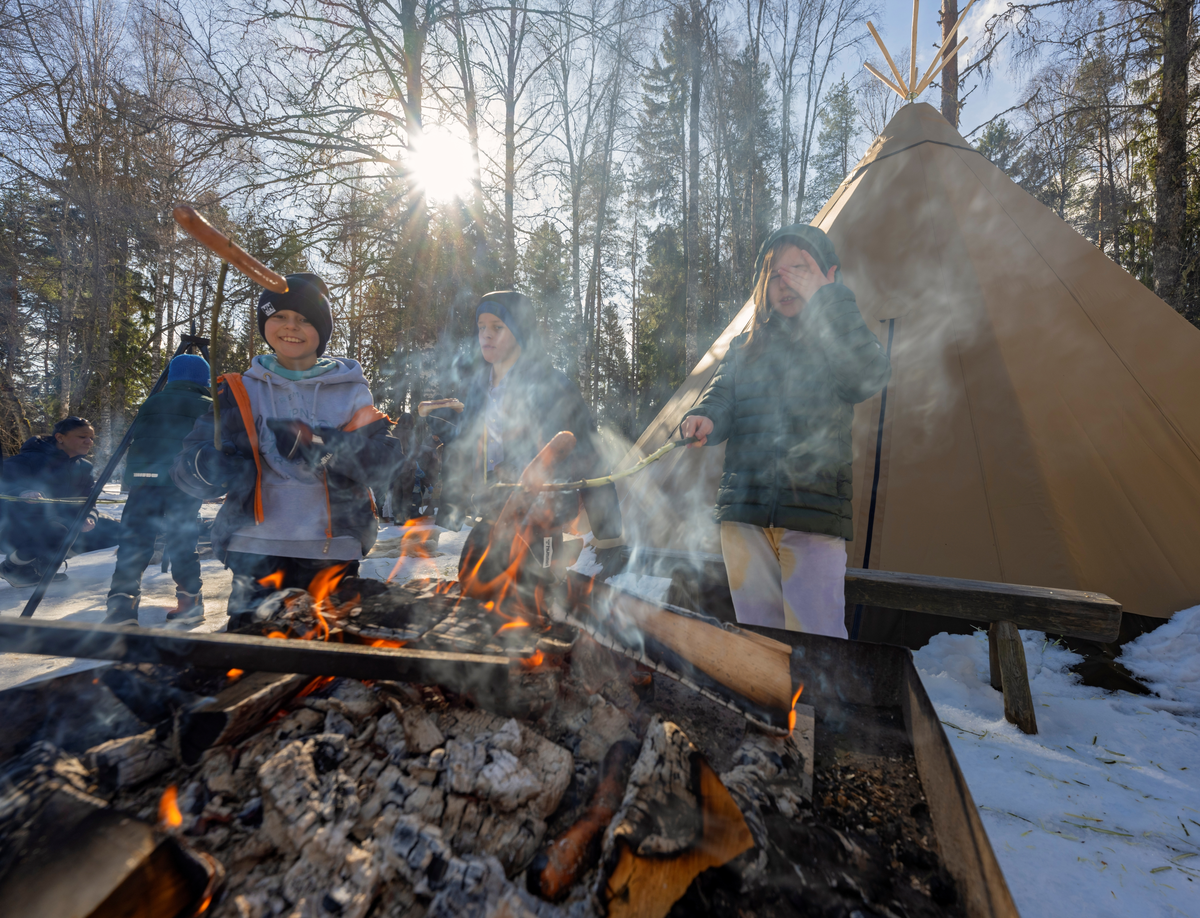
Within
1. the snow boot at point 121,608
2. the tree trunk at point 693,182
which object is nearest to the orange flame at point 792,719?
the snow boot at point 121,608

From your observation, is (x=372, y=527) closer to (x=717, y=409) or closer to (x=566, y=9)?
(x=717, y=409)

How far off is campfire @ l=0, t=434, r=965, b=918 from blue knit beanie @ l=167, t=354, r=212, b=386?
11.3 ft

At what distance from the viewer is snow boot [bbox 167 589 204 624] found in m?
3.72

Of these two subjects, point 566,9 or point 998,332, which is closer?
point 998,332

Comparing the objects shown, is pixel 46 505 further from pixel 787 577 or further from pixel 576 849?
pixel 787 577

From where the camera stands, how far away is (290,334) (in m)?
2.28

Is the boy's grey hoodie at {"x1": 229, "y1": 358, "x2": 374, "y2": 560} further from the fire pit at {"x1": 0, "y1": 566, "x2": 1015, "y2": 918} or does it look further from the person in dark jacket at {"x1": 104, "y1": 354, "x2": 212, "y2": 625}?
the person in dark jacket at {"x1": 104, "y1": 354, "x2": 212, "y2": 625}

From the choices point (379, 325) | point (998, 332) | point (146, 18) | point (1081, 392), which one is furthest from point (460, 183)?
point (1081, 392)

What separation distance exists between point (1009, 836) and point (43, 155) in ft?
71.4

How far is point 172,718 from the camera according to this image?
1.37m

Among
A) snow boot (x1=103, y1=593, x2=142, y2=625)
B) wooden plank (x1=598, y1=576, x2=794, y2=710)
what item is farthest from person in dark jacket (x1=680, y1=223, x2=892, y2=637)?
snow boot (x1=103, y1=593, x2=142, y2=625)

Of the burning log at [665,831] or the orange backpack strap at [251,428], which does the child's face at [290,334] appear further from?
the burning log at [665,831]

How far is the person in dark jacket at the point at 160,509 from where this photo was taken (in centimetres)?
360

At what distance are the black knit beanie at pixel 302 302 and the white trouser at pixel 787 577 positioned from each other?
2161 mm
